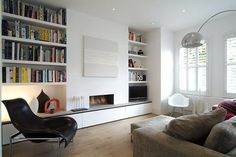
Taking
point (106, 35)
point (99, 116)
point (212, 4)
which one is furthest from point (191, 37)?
point (99, 116)

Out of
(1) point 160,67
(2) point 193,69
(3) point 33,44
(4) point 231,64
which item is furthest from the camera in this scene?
(1) point 160,67

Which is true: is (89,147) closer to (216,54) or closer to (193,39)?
(193,39)

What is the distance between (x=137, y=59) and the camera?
5238mm

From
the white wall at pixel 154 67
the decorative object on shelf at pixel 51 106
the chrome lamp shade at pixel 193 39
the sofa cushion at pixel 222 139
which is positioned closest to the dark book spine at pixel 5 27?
the decorative object on shelf at pixel 51 106

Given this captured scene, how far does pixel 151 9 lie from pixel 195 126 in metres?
2.88

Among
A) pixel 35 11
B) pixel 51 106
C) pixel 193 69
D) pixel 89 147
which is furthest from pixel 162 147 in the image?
pixel 193 69

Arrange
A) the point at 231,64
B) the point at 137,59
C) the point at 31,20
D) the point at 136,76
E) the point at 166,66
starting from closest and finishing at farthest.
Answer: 1. the point at 31,20
2. the point at 231,64
3. the point at 166,66
4. the point at 136,76
5. the point at 137,59

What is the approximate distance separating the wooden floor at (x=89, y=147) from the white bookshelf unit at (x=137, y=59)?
208 centimetres

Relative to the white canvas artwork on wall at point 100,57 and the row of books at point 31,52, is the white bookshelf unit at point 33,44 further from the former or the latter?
the white canvas artwork on wall at point 100,57

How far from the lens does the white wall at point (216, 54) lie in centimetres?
393

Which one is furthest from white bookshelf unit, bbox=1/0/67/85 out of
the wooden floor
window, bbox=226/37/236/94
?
window, bbox=226/37/236/94

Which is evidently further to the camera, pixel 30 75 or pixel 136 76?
pixel 136 76

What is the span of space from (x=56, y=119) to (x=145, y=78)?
3.32 meters

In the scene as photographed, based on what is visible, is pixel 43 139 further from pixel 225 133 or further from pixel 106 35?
pixel 106 35
